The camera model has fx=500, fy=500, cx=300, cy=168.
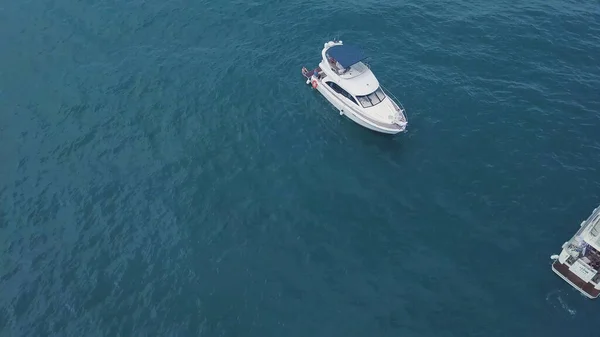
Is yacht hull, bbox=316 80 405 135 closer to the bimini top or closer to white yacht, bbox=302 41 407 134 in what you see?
white yacht, bbox=302 41 407 134

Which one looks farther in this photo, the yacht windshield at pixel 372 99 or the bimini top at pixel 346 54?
the bimini top at pixel 346 54

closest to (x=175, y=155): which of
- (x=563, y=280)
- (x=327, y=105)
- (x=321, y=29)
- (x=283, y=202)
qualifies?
(x=283, y=202)

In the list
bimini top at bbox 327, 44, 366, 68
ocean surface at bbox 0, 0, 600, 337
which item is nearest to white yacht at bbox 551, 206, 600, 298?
ocean surface at bbox 0, 0, 600, 337

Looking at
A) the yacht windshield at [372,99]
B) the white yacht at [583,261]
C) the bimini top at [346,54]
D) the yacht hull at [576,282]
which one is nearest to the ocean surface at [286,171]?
the yacht hull at [576,282]

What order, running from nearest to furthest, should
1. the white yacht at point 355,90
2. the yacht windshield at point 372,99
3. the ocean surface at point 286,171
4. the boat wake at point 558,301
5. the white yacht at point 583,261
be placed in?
1. the boat wake at point 558,301
2. the white yacht at point 583,261
3. the ocean surface at point 286,171
4. the white yacht at point 355,90
5. the yacht windshield at point 372,99

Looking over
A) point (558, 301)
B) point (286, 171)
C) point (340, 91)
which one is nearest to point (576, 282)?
point (558, 301)

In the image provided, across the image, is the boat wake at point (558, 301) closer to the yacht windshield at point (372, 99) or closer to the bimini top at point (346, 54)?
the yacht windshield at point (372, 99)

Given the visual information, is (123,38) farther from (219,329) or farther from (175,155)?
(219,329)

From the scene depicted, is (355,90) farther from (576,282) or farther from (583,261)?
(576,282)
